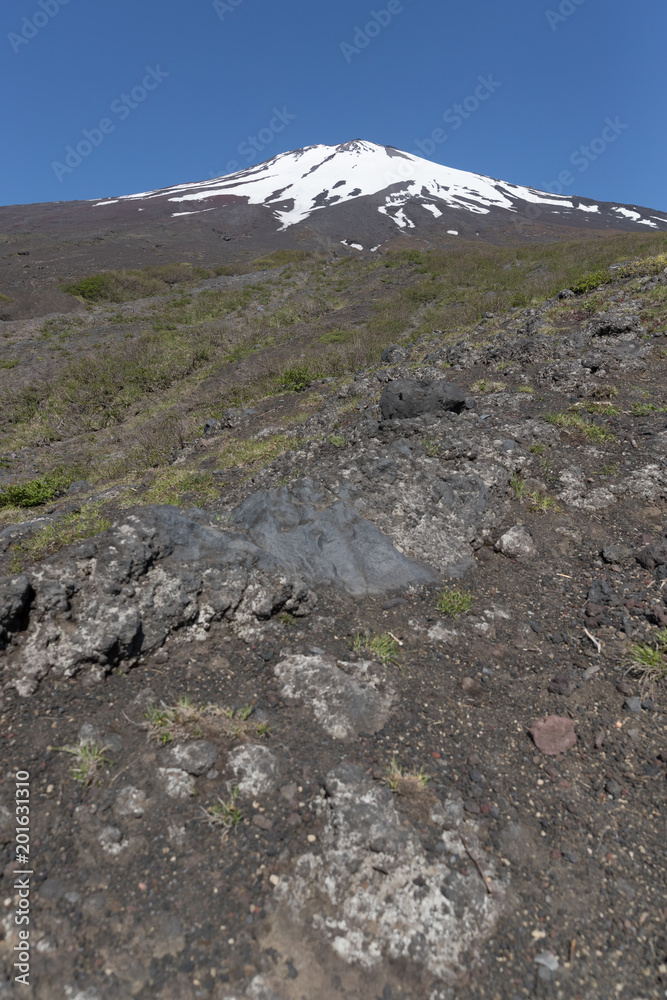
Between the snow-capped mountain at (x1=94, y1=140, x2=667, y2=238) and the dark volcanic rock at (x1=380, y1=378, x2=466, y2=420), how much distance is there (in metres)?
54.3

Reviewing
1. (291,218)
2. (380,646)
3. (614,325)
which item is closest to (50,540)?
(380,646)

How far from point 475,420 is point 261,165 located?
122205 mm

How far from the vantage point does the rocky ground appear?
234cm

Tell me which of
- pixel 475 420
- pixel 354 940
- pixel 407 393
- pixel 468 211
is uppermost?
pixel 468 211

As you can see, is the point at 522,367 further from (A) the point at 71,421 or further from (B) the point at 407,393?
(A) the point at 71,421

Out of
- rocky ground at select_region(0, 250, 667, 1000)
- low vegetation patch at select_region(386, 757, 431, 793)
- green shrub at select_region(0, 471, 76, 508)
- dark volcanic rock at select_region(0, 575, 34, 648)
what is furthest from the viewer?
green shrub at select_region(0, 471, 76, 508)

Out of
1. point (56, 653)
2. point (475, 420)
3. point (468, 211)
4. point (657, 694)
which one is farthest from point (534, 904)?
point (468, 211)

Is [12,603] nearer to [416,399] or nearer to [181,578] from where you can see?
[181,578]

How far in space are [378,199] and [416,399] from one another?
81616 mm

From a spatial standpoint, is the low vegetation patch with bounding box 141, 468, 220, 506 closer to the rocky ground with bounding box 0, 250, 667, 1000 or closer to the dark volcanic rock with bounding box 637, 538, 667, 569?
the rocky ground with bounding box 0, 250, 667, 1000

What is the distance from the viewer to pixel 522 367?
1021 cm

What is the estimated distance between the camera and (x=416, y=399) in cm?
786

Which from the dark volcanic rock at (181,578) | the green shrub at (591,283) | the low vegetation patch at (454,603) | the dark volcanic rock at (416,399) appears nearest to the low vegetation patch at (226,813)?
the dark volcanic rock at (181,578)

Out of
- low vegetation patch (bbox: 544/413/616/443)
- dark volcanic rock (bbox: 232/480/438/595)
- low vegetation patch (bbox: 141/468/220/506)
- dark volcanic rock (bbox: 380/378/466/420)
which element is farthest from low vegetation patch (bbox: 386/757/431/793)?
low vegetation patch (bbox: 544/413/616/443)
